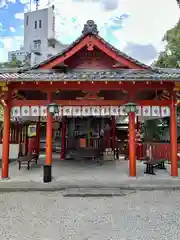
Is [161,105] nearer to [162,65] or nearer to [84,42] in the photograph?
[84,42]

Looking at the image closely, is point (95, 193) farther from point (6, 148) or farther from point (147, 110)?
point (6, 148)

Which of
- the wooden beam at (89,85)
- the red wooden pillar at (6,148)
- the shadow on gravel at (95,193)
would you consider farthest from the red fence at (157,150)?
the red wooden pillar at (6,148)

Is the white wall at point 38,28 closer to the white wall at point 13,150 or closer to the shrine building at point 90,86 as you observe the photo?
the white wall at point 13,150

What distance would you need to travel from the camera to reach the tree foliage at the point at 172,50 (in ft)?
59.1

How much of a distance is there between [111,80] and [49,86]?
8.52 feet

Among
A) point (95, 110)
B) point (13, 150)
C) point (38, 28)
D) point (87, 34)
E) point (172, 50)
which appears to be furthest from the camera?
point (38, 28)

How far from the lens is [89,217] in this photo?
5.77 m

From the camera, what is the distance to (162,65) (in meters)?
20.0

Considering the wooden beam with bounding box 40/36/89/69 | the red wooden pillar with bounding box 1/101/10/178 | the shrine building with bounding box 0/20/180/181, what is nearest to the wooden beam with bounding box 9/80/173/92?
the shrine building with bounding box 0/20/180/181

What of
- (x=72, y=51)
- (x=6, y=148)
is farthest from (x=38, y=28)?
(x=6, y=148)

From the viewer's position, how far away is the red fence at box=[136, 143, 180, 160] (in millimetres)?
14881

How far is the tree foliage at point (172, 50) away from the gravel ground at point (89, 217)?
1285cm

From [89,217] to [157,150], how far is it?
1067 cm

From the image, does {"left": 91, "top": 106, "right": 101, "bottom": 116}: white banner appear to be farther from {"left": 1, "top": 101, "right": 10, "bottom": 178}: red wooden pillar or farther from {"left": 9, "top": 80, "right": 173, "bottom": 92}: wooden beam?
{"left": 1, "top": 101, "right": 10, "bottom": 178}: red wooden pillar
